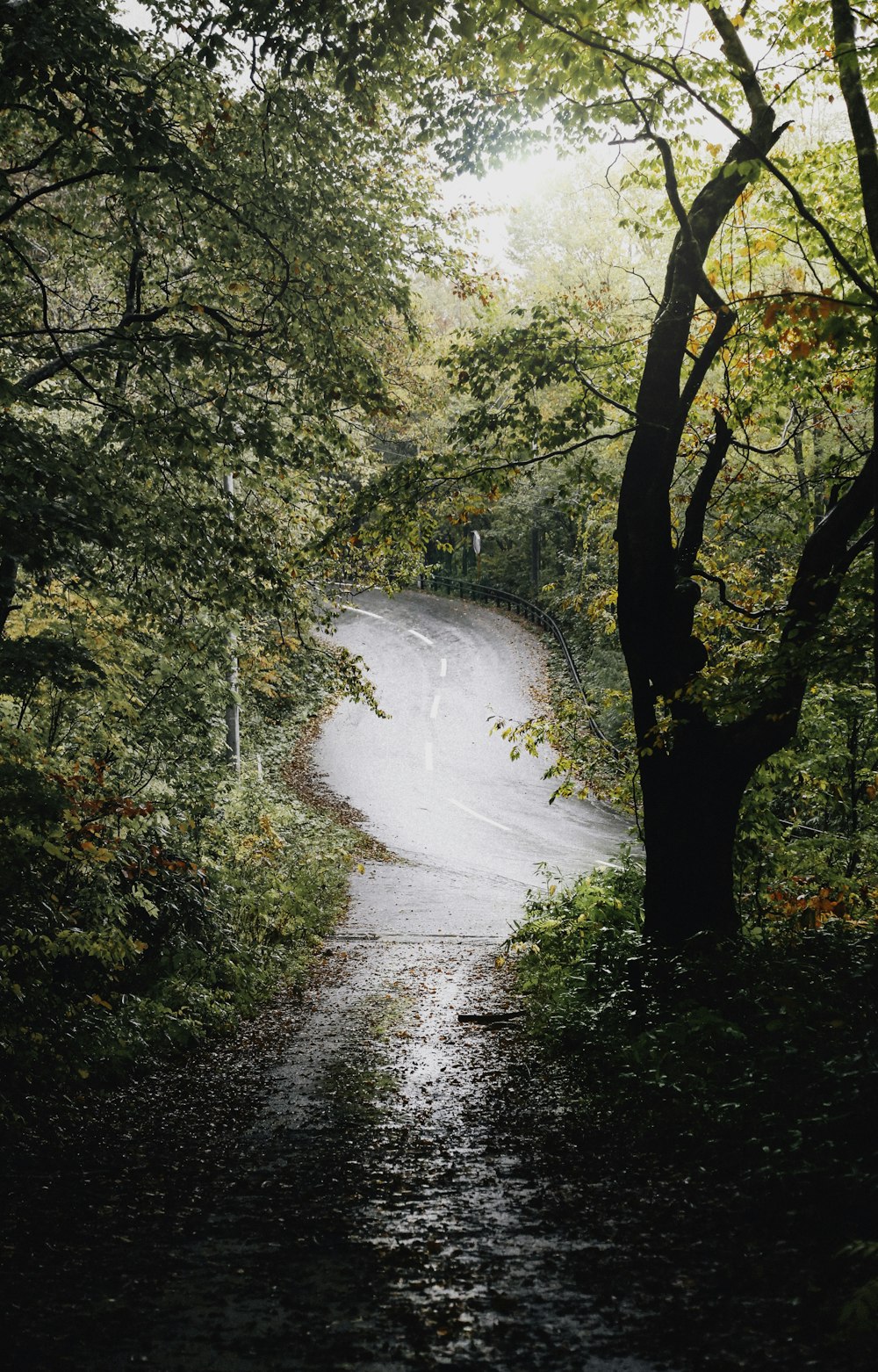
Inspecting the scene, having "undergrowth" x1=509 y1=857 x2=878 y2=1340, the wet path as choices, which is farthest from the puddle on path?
"undergrowth" x1=509 y1=857 x2=878 y2=1340

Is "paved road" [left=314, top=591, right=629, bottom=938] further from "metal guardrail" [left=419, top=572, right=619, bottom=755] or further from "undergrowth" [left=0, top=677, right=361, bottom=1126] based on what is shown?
"undergrowth" [left=0, top=677, right=361, bottom=1126]

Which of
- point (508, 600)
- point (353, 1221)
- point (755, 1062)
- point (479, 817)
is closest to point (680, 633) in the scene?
point (755, 1062)

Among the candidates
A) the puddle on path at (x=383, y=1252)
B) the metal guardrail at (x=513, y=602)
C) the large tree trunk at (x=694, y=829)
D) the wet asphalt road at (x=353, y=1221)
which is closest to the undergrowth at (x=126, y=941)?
the wet asphalt road at (x=353, y=1221)

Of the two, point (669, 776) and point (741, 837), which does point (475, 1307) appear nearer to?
point (669, 776)

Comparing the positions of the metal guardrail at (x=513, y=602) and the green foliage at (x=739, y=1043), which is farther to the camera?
the metal guardrail at (x=513, y=602)

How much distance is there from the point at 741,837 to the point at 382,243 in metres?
6.35

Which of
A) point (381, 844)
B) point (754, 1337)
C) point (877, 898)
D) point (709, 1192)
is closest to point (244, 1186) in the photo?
point (709, 1192)

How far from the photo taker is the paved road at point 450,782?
585 inches

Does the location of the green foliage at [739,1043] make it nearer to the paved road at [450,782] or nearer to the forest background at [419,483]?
the forest background at [419,483]

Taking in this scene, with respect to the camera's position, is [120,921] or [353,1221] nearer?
[353,1221]

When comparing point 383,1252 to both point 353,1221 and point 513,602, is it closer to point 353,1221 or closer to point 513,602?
point 353,1221

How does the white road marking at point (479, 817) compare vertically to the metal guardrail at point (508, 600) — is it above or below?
below

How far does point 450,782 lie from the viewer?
72.7 ft

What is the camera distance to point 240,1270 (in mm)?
3773
